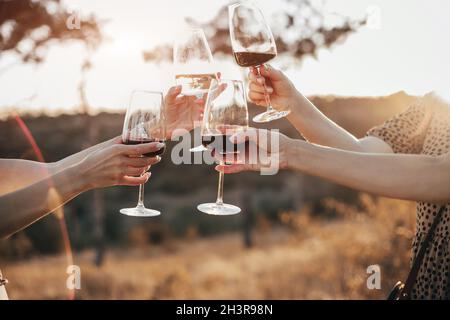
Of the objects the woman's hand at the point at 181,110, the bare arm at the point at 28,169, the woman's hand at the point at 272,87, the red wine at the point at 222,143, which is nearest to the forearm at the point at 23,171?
the bare arm at the point at 28,169

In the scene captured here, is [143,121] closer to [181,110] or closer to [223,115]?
[223,115]

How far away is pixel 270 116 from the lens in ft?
8.65

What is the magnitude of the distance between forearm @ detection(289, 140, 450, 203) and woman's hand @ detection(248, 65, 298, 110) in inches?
30.6

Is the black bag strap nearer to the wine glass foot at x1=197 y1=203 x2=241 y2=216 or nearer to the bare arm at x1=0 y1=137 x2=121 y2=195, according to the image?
the wine glass foot at x1=197 y1=203 x2=241 y2=216

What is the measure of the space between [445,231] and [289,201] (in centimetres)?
1778

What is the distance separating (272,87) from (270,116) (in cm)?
25

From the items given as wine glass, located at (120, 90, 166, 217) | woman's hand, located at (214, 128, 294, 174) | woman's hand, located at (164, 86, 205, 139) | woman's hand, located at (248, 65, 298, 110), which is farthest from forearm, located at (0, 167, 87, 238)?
woman's hand, located at (248, 65, 298, 110)

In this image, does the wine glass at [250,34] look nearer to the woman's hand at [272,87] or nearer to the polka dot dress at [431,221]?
the woman's hand at [272,87]

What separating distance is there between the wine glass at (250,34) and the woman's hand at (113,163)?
25.3 inches

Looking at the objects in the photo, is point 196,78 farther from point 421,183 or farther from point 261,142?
point 421,183

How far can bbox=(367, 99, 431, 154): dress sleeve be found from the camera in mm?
2518

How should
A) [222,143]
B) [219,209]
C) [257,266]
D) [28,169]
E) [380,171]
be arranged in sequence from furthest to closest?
[257,266]
[28,169]
[219,209]
[222,143]
[380,171]

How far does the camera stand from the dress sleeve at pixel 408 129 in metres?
2.52

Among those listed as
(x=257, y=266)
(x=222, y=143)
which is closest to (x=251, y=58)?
(x=222, y=143)
